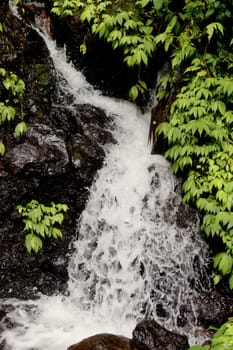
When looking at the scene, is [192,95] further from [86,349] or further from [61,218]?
[86,349]

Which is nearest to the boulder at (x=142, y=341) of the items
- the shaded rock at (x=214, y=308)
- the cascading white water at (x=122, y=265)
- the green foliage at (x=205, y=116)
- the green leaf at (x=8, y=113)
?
the cascading white water at (x=122, y=265)

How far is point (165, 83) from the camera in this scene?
7098 mm

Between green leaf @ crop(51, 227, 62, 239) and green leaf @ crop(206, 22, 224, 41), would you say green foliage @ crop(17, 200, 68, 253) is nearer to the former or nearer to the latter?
green leaf @ crop(51, 227, 62, 239)

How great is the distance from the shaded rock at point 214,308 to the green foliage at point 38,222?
238 cm

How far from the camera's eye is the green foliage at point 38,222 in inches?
240

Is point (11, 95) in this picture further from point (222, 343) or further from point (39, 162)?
point (222, 343)

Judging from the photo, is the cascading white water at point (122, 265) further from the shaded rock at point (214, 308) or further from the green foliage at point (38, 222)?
the green foliage at point (38, 222)

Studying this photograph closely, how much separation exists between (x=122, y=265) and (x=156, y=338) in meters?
1.38

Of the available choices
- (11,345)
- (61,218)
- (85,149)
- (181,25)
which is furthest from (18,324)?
(181,25)

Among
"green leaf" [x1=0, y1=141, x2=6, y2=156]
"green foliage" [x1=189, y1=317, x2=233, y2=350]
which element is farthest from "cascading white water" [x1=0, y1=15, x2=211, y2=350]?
"green foliage" [x1=189, y1=317, x2=233, y2=350]

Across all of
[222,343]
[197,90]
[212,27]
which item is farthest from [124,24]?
→ [222,343]

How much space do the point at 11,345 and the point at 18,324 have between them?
0.36m

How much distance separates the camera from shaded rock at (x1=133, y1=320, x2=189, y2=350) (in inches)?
203

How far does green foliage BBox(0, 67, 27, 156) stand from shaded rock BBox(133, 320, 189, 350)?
343 cm
